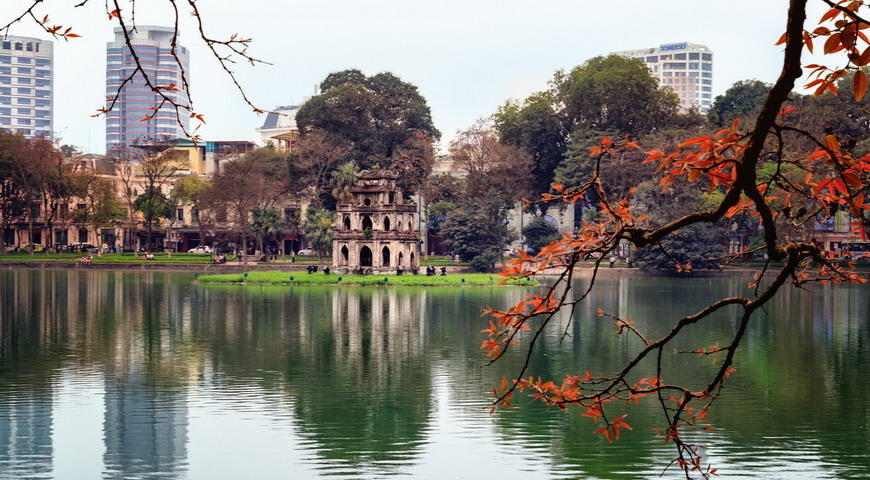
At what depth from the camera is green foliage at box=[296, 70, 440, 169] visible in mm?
92312

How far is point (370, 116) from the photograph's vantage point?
308 feet

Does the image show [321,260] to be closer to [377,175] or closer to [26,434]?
[377,175]

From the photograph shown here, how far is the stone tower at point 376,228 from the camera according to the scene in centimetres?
7262

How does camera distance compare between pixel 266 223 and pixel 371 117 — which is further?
pixel 371 117

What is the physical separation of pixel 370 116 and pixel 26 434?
246ft

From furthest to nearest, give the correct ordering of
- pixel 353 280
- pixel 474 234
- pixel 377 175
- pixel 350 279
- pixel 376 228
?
1. pixel 474 234
2. pixel 377 175
3. pixel 376 228
4. pixel 350 279
5. pixel 353 280

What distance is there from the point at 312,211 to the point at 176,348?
50921mm

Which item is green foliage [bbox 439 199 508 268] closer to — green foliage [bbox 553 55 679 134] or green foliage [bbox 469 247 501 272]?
green foliage [bbox 469 247 501 272]

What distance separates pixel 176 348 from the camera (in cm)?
3431

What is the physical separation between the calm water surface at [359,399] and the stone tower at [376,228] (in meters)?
23.9

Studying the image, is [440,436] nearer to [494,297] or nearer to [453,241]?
[494,297]

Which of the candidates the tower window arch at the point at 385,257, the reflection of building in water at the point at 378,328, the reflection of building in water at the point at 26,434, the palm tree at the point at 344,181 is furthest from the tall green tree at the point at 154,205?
the reflection of building in water at the point at 26,434

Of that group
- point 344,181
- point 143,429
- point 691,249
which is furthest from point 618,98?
point 143,429

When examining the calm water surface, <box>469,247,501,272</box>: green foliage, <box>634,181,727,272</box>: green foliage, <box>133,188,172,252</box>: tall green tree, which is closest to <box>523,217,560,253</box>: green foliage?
<box>469,247,501,272</box>: green foliage
